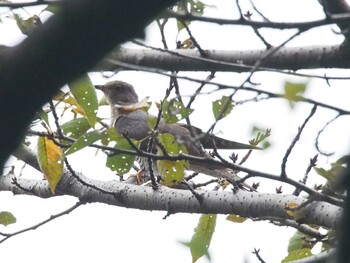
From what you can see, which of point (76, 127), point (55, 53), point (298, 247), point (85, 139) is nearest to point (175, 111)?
point (85, 139)

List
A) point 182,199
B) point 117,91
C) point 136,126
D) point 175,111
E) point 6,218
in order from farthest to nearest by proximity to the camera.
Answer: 1. point 117,91
2. point 136,126
3. point 6,218
4. point 182,199
5. point 175,111

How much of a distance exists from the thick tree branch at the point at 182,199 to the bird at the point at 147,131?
0.16 m

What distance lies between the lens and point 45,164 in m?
3.98

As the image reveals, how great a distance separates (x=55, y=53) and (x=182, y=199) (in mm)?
3113

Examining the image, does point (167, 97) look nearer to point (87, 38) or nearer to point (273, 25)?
point (273, 25)

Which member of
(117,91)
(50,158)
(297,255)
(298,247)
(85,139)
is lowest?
(298,247)

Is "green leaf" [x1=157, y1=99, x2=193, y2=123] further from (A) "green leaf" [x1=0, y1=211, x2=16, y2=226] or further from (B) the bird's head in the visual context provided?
(B) the bird's head

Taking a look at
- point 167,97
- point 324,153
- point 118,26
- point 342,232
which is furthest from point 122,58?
point 342,232

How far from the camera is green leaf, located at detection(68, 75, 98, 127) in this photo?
3617mm

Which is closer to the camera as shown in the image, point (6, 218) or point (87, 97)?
point (87, 97)

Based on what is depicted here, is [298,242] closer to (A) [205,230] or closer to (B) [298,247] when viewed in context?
(B) [298,247]

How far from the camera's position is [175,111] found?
3.56 meters

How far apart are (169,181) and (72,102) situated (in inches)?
28.7

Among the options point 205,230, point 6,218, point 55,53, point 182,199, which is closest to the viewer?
point 55,53
